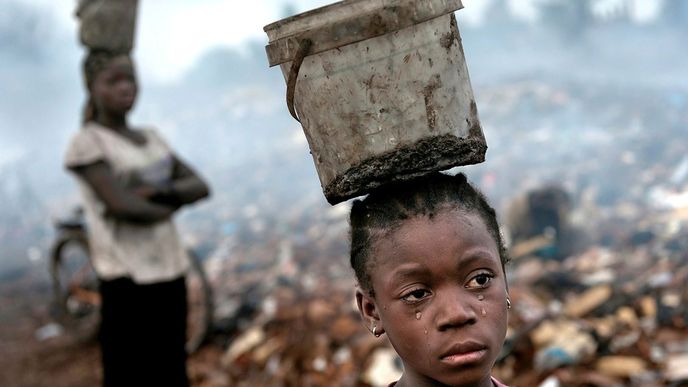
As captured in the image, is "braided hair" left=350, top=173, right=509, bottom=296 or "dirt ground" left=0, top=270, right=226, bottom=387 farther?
"dirt ground" left=0, top=270, right=226, bottom=387

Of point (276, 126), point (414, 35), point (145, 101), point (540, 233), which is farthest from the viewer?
point (145, 101)

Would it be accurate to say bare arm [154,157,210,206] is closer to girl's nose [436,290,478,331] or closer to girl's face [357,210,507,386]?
girl's face [357,210,507,386]

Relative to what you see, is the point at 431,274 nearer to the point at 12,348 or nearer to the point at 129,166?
the point at 129,166

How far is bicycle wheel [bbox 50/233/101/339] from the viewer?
18.7 ft

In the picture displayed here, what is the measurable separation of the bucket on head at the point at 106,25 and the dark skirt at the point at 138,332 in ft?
3.72

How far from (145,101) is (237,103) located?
4.63 metres

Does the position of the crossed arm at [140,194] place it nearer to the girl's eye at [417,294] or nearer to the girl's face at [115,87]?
the girl's face at [115,87]

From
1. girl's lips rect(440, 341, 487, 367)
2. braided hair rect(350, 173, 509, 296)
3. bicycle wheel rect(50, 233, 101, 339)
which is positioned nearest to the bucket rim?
Answer: braided hair rect(350, 173, 509, 296)

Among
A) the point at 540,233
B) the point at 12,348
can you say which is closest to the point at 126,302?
the point at 12,348

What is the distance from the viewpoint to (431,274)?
54.7 inches

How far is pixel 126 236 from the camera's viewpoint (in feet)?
9.89

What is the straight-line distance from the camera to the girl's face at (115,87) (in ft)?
9.76

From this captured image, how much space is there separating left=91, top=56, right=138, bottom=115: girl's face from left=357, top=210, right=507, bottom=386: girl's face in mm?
1981

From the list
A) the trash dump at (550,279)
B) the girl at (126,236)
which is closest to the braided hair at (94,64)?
the girl at (126,236)
